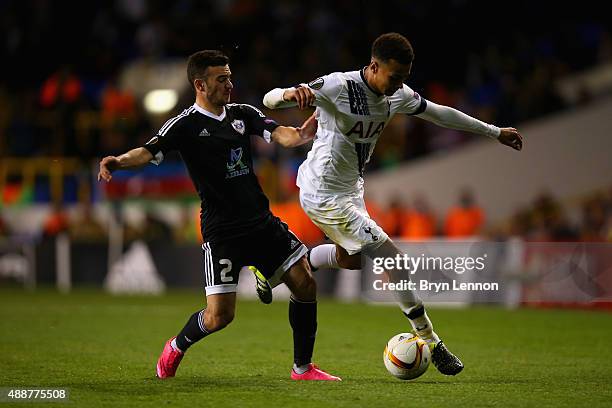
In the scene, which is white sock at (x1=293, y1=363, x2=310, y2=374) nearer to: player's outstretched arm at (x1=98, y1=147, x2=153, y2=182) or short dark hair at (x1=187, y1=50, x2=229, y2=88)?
player's outstretched arm at (x1=98, y1=147, x2=153, y2=182)

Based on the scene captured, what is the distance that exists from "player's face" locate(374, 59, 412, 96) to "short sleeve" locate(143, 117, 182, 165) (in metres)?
1.41

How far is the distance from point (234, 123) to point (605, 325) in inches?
258

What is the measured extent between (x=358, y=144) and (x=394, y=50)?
0.84m

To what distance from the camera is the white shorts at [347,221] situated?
25.4ft

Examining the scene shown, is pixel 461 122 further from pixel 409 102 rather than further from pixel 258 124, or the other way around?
pixel 258 124

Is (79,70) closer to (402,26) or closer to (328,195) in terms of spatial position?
(402,26)

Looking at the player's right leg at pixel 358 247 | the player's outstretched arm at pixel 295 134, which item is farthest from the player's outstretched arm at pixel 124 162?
the player's right leg at pixel 358 247

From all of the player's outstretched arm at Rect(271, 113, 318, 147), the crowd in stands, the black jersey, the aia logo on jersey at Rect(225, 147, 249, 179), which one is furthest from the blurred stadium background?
the player's outstretched arm at Rect(271, 113, 318, 147)

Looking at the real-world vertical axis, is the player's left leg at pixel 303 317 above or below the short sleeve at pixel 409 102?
below

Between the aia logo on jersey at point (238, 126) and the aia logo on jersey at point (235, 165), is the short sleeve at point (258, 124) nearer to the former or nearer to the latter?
the aia logo on jersey at point (238, 126)

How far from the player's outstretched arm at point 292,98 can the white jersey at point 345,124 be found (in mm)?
400

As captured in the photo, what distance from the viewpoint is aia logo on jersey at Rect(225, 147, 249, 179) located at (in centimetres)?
752

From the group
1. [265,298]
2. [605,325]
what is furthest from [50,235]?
[265,298]

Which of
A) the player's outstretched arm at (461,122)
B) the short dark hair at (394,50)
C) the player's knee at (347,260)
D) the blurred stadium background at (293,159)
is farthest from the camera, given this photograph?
the blurred stadium background at (293,159)
